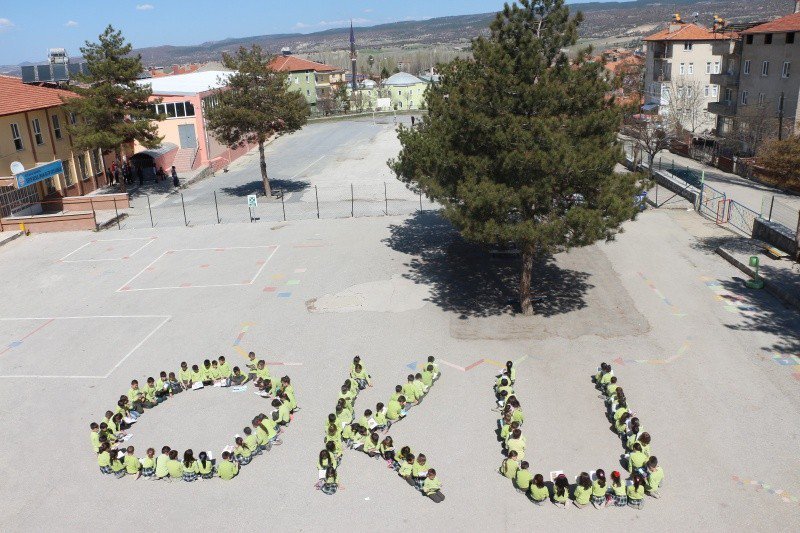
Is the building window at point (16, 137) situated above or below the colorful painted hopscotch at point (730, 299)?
above

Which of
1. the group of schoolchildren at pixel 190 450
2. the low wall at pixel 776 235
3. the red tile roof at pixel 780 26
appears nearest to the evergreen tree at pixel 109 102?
the group of schoolchildren at pixel 190 450

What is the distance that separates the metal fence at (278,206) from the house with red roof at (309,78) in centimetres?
6834

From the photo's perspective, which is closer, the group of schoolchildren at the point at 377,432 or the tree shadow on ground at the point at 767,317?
the group of schoolchildren at the point at 377,432

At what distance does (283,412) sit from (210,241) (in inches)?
684

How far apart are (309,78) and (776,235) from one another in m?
97.5

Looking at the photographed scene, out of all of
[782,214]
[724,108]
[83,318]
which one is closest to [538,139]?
[83,318]

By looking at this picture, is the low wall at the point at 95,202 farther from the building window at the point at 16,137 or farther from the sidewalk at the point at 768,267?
the sidewalk at the point at 768,267

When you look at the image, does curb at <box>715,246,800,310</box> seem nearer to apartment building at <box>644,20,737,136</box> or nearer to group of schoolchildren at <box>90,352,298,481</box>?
group of schoolchildren at <box>90,352,298,481</box>

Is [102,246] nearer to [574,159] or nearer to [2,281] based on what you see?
[2,281]

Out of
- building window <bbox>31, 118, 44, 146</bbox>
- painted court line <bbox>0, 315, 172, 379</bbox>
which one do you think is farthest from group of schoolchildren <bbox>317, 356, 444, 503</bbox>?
building window <bbox>31, 118, 44, 146</bbox>

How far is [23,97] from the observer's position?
3706 cm

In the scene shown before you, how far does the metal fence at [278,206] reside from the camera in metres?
34.8

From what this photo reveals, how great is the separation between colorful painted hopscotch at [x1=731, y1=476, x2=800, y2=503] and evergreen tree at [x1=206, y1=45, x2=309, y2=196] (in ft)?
100

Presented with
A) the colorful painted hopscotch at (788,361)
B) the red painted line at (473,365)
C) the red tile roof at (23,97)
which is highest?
the red tile roof at (23,97)
